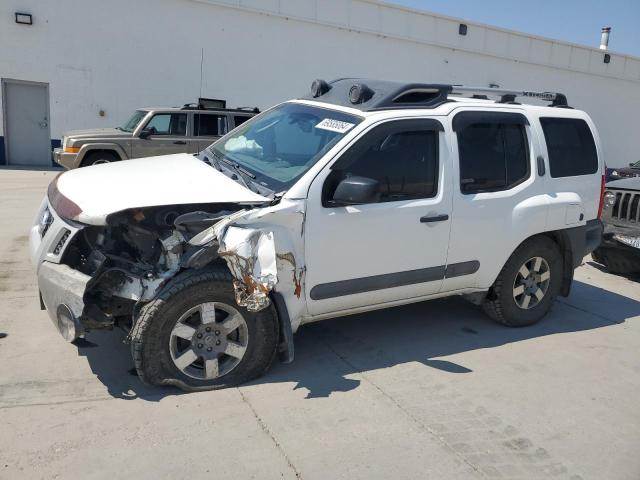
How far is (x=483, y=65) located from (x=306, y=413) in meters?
21.4

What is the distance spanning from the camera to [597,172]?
17.0 feet

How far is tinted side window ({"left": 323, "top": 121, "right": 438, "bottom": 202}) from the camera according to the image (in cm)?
392

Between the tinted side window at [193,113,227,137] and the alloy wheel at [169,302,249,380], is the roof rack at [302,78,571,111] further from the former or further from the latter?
the tinted side window at [193,113,227,137]

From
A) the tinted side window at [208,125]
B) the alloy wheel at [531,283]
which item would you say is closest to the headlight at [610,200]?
the alloy wheel at [531,283]

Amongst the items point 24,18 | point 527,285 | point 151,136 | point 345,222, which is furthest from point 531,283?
point 24,18

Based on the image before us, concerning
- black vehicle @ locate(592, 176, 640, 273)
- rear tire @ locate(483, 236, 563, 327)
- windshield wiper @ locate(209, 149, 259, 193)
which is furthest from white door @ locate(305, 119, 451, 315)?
black vehicle @ locate(592, 176, 640, 273)

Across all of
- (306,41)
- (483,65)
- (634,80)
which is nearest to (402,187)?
(306,41)

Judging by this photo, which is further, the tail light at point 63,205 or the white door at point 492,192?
the white door at point 492,192

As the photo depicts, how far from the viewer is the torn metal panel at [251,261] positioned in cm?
332

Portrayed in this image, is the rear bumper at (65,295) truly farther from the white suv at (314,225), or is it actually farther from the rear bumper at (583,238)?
the rear bumper at (583,238)

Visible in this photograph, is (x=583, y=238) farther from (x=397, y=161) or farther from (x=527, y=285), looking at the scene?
(x=397, y=161)

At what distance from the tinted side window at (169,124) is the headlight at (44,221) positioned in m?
7.45

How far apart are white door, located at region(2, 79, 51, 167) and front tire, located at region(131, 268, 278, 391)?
47.6 ft

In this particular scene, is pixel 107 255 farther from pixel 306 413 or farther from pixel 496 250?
pixel 496 250
